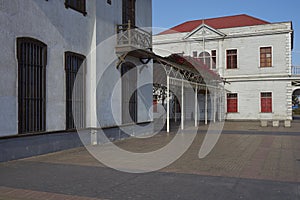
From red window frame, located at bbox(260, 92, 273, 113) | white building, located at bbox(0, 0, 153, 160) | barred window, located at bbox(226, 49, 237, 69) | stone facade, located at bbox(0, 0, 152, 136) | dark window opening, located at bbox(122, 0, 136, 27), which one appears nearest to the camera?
stone facade, located at bbox(0, 0, 152, 136)

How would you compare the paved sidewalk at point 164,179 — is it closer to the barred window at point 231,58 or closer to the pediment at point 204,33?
the barred window at point 231,58

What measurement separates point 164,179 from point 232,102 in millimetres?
24654

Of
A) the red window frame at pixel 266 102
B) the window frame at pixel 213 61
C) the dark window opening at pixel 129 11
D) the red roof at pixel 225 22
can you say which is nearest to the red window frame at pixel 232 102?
the red window frame at pixel 266 102

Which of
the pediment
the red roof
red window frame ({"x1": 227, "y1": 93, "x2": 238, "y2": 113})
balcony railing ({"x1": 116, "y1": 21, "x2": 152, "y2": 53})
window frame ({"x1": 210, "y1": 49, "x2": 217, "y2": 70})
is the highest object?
the red roof

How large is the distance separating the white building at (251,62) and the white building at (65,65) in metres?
16.4

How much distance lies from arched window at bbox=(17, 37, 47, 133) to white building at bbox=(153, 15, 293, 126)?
2287 cm

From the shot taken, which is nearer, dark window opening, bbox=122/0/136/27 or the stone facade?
the stone facade

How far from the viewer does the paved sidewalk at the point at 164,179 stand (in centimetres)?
577

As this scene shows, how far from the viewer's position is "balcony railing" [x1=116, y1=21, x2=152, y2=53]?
13.5m

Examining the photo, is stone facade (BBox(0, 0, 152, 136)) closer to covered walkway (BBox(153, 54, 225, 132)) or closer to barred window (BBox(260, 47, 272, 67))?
covered walkway (BBox(153, 54, 225, 132))

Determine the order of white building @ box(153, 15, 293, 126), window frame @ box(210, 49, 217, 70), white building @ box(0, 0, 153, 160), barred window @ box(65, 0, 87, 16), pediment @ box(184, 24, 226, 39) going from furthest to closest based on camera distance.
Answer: window frame @ box(210, 49, 217, 70), pediment @ box(184, 24, 226, 39), white building @ box(153, 15, 293, 126), barred window @ box(65, 0, 87, 16), white building @ box(0, 0, 153, 160)

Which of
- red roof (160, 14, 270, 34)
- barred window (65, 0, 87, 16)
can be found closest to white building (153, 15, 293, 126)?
red roof (160, 14, 270, 34)

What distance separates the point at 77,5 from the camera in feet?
39.1

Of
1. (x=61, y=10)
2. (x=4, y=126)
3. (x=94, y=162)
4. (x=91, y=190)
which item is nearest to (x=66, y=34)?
(x=61, y=10)
